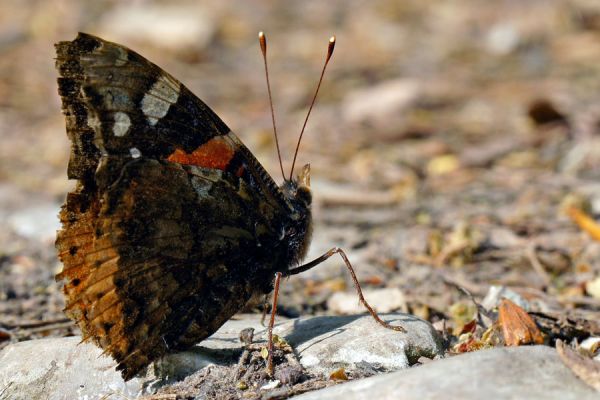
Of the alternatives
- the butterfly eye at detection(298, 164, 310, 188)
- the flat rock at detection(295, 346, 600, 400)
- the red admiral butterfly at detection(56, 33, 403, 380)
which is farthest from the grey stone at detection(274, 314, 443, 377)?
the butterfly eye at detection(298, 164, 310, 188)

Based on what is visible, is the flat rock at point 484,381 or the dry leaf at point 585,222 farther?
the dry leaf at point 585,222

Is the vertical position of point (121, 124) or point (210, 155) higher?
point (121, 124)

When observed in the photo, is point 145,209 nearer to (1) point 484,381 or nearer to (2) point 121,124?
(2) point 121,124

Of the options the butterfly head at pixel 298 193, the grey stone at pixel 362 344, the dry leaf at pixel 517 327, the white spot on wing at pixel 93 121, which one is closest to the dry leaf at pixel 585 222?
the dry leaf at pixel 517 327

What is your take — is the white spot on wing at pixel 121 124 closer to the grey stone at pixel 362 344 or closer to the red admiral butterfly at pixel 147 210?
the red admiral butterfly at pixel 147 210

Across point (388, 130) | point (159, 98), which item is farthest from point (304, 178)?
point (388, 130)

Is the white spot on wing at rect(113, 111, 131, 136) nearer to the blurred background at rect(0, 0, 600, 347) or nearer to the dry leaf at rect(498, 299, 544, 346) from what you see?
the blurred background at rect(0, 0, 600, 347)
